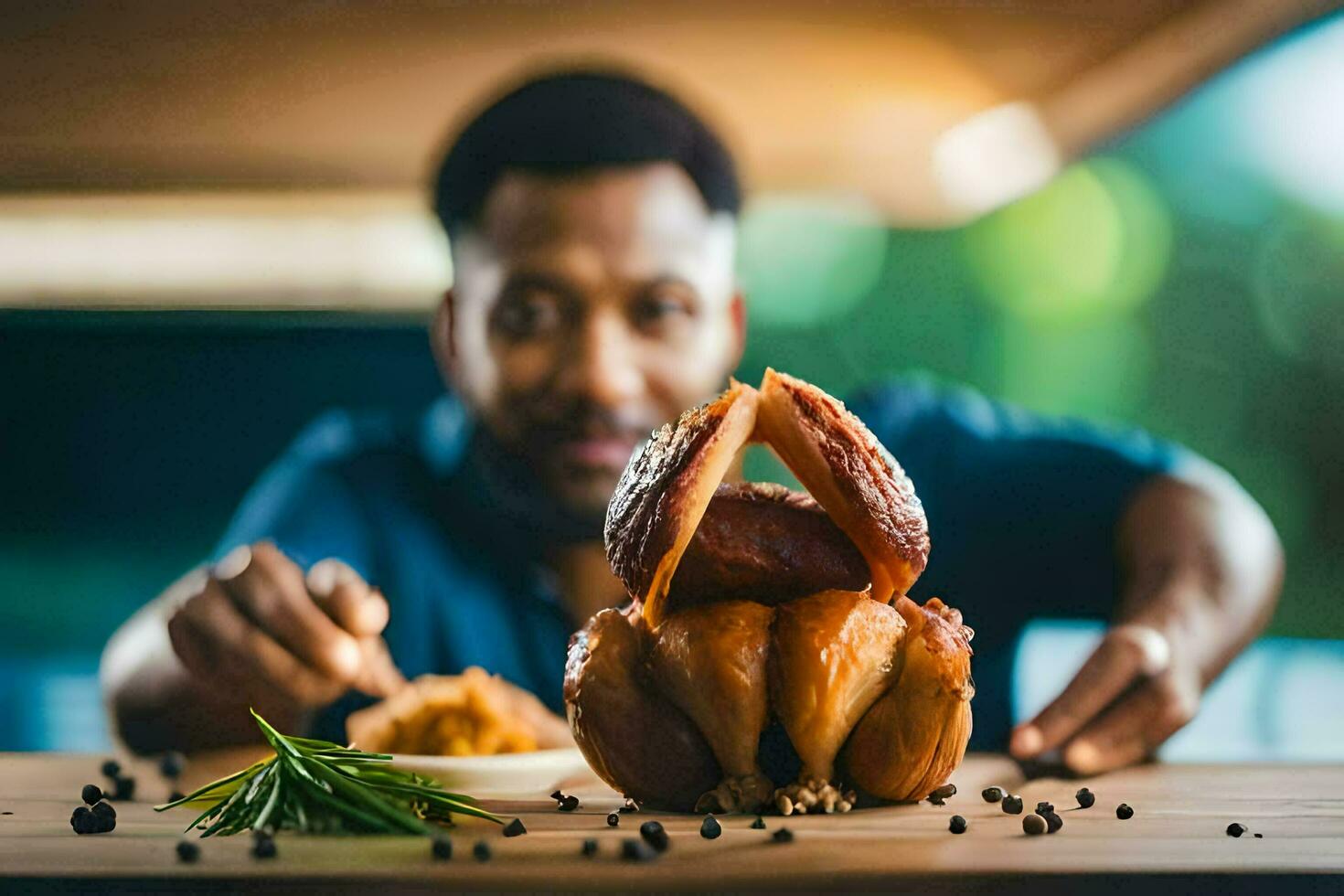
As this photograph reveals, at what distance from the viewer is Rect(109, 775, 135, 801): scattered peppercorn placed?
4.06 ft

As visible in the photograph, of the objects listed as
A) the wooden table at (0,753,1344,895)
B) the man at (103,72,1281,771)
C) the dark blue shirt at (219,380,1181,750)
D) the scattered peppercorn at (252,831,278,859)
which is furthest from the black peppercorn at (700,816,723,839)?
the dark blue shirt at (219,380,1181,750)

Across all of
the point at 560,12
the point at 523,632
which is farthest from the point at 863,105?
the point at 523,632

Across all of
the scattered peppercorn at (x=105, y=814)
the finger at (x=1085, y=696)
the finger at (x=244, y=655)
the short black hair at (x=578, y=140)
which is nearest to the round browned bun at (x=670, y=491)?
the scattered peppercorn at (x=105, y=814)

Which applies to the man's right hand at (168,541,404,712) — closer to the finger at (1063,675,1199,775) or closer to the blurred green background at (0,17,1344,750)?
the finger at (1063,675,1199,775)

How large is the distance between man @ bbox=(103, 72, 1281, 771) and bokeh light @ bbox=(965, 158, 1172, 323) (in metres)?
2.89

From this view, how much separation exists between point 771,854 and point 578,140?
1725 mm

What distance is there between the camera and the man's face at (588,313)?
2291mm

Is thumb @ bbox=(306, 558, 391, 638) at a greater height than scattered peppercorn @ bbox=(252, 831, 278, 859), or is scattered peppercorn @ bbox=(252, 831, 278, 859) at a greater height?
thumb @ bbox=(306, 558, 391, 638)

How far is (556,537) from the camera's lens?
102 inches

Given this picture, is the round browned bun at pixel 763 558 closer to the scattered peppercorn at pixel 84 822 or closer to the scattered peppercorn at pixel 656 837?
the scattered peppercorn at pixel 656 837

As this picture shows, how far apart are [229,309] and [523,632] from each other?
3.02 metres

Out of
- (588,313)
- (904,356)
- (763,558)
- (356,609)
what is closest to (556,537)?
(588,313)

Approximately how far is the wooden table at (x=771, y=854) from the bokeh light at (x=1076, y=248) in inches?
180

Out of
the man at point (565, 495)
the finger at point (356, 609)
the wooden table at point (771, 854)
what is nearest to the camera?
the wooden table at point (771, 854)
